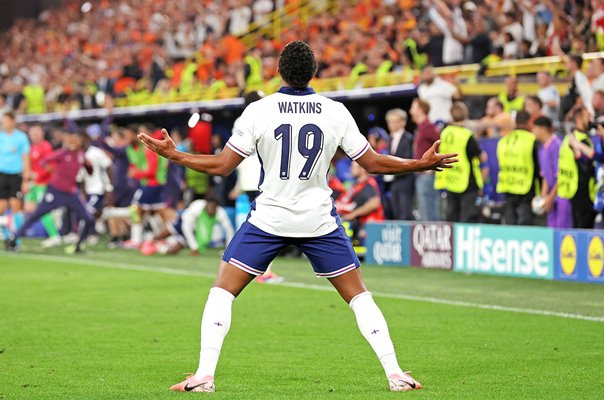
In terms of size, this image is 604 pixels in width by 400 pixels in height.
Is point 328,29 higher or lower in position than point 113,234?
higher

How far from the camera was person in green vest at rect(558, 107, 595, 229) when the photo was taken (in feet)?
48.9

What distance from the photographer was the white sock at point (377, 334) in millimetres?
7223

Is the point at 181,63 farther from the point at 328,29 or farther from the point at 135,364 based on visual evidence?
the point at 135,364

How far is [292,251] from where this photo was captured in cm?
1928

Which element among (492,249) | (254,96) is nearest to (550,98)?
(492,249)

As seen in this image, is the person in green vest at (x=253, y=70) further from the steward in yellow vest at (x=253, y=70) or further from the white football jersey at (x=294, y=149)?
the white football jersey at (x=294, y=149)

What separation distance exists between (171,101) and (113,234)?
18.5ft

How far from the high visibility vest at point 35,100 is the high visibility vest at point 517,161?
20.3m

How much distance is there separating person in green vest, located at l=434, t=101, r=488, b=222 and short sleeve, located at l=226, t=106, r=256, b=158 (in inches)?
374

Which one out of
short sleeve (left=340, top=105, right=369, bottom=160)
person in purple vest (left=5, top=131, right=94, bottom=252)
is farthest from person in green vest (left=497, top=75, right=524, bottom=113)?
short sleeve (left=340, top=105, right=369, bottom=160)

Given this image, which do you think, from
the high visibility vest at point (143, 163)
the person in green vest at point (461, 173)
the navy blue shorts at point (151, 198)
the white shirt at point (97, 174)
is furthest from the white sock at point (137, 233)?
the person in green vest at point (461, 173)

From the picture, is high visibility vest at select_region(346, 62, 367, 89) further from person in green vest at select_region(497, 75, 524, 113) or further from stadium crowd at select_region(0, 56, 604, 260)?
person in green vest at select_region(497, 75, 524, 113)

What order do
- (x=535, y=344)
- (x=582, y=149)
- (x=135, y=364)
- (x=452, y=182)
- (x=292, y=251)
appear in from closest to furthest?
(x=135, y=364)
(x=535, y=344)
(x=582, y=149)
(x=452, y=182)
(x=292, y=251)

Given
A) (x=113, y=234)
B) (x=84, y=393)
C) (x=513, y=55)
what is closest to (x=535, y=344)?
(x=84, y=393)
